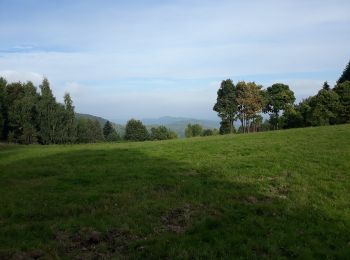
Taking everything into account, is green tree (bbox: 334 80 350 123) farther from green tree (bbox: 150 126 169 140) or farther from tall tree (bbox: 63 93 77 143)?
green tree (bbox: 150 126 169 140)

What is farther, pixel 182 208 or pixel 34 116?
pixel 34 116

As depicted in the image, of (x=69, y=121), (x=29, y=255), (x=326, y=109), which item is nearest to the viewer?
(x=29, y=255)

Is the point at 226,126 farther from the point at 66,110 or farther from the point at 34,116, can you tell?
the point at 34,116

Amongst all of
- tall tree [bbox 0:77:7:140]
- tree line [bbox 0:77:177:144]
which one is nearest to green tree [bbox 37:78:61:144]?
tree line [bbox 0:77:177:144]

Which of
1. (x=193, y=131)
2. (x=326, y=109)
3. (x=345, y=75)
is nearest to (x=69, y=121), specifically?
(x=326, y=109)

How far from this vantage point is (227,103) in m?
91.9

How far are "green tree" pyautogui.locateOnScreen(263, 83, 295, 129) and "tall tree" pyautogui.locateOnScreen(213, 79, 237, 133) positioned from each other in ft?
23.8

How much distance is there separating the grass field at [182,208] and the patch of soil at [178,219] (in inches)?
1.2

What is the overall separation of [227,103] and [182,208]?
79284mm

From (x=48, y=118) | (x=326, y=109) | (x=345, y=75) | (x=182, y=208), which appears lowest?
(x=182, y=208)

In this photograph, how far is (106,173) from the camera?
68.0 ft

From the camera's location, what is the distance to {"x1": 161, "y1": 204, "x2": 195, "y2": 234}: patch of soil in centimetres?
1217

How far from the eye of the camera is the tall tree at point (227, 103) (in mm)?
92000

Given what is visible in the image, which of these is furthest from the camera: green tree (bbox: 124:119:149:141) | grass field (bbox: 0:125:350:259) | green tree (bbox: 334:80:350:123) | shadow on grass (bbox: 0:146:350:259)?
green tree (bbox: 124:119:149:141)
